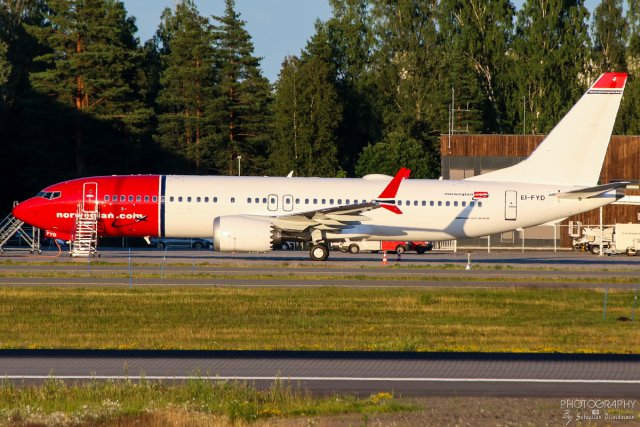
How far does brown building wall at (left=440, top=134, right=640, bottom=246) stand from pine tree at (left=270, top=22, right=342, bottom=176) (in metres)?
24.1

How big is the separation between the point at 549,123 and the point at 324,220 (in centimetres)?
6400

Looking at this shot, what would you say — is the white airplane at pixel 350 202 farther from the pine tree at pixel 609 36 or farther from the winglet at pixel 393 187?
the pine tree at pixel 609 36

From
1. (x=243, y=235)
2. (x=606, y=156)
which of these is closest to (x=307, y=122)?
(x=606, y=156)

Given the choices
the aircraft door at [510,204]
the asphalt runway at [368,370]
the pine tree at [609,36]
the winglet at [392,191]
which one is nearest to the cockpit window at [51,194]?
the winglet at [392,191]

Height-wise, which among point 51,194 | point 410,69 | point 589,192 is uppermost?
point 410,69

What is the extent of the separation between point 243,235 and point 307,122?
61.9m

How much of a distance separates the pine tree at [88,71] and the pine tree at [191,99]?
3358 millimetres

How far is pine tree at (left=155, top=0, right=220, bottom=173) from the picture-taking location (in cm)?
9744

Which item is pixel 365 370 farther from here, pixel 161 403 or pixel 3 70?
pixel 3 70

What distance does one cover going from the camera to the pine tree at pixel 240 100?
3976 inches

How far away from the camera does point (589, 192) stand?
47469 millimetres

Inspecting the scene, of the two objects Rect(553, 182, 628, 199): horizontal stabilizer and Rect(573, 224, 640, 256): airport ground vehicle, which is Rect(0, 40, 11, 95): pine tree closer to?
Rect(573, 224, 640, 256): airport ground vehicle

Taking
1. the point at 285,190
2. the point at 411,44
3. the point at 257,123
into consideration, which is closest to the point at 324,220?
the point at 285,190

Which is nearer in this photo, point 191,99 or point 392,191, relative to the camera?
point 392,191
